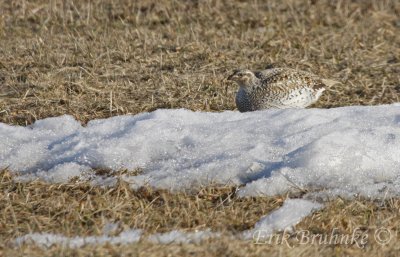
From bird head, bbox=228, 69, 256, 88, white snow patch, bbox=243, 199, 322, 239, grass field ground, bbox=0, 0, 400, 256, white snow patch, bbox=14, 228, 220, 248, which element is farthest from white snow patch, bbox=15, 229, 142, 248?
bird head, bbox=228, 69, 256, 88

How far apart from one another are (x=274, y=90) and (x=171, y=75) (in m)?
1.44

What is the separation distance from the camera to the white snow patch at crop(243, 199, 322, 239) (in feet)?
18.8

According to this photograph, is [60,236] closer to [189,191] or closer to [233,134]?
[189,191]

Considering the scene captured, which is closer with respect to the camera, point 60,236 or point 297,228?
point 60,236

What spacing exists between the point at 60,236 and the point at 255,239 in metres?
1.07

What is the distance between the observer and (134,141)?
7.04 m

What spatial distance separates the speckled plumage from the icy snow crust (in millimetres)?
869

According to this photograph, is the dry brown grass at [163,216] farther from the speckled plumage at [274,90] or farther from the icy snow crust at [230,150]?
the speckled plumage at [274,90]

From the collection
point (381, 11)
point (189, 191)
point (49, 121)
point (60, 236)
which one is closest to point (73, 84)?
point (49, 121)

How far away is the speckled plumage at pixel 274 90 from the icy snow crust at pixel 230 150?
87 cm

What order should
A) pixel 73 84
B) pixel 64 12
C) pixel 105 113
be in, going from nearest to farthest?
pixel 105 113, pixel 73 84, pixel 64 12

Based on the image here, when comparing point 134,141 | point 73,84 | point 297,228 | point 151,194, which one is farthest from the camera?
point 73,84

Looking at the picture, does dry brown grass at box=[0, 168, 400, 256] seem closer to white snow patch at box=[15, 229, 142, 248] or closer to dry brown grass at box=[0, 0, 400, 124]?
white snow patch at box=[15, 229, 142, 248]

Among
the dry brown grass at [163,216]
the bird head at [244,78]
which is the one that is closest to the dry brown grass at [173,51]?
the bird head at [244,78]
